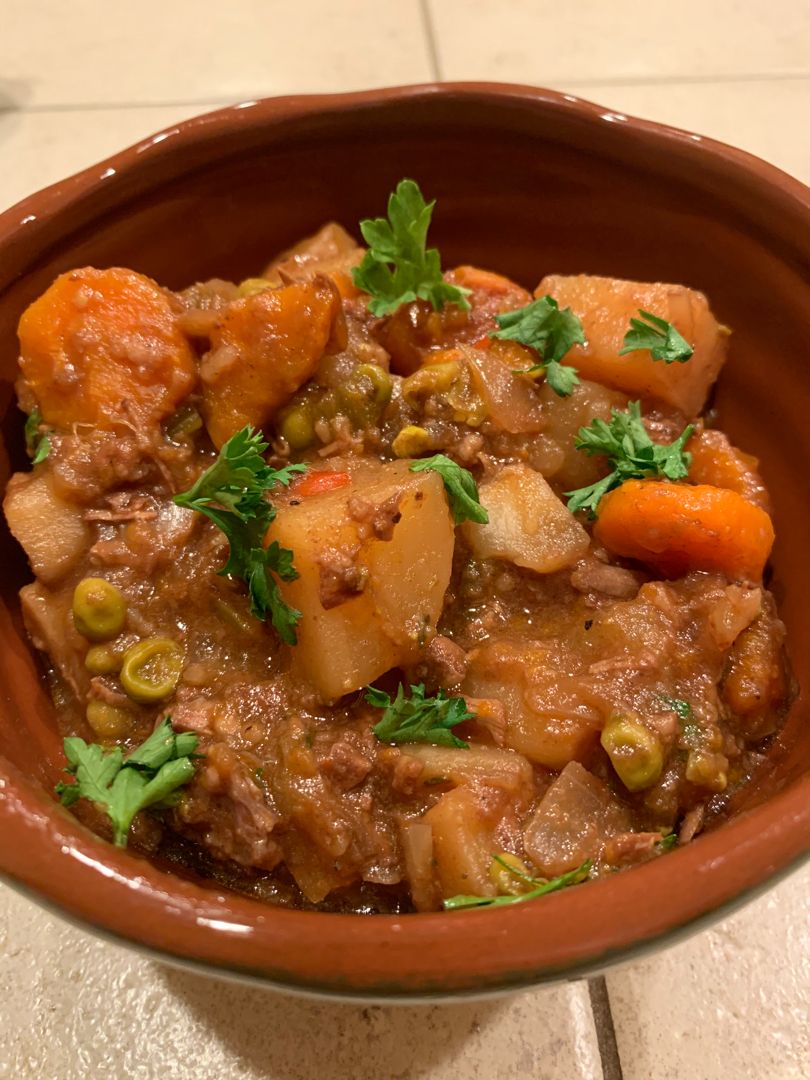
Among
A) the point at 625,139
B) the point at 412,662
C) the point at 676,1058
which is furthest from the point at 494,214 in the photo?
the point at 676,1058

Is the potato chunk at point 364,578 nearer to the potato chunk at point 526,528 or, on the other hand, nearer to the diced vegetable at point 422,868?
the potato chunk at point 526,528

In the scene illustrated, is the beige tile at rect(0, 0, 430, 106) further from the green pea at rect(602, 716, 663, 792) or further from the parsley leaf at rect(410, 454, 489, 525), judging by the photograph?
the green pea at rect(602, 716, 663, 792)

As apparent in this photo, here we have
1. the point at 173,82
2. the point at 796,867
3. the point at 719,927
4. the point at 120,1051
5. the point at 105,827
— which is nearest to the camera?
the point at 796,867

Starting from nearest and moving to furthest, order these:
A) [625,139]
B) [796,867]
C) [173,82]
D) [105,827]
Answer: [796,867] → [105,827] → [625,139] → [173,82]

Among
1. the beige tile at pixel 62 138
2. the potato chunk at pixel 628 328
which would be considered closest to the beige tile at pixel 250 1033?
the potato chunk at pixel 628 328

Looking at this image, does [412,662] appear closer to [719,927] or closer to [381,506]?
[381,506]

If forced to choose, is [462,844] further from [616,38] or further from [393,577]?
[616,38]

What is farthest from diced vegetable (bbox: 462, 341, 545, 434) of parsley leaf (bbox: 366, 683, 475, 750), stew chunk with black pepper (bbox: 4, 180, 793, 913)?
parsley leaf (bbox: 366, 683, 475, 750)
